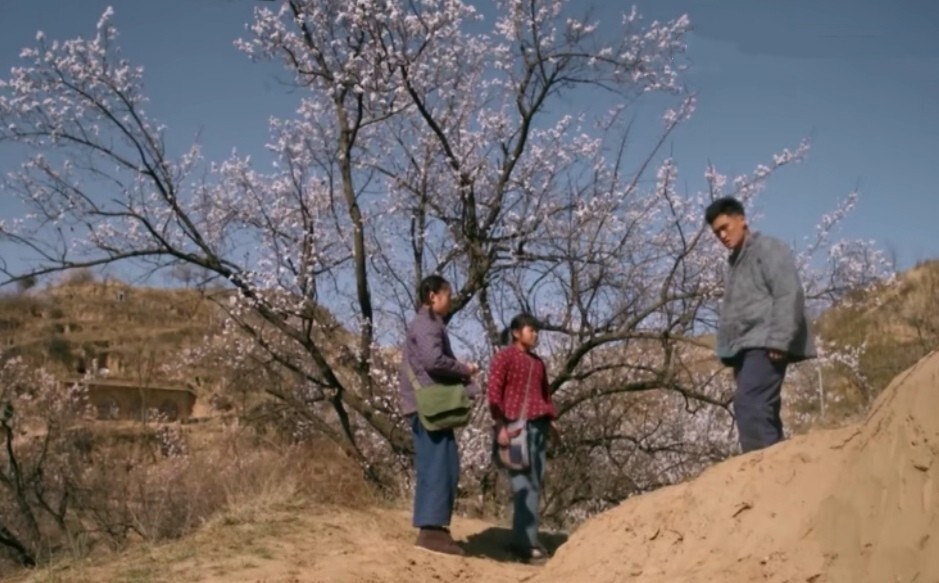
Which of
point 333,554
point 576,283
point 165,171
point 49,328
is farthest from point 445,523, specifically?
point 49,328

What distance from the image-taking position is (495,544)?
24.6 ft

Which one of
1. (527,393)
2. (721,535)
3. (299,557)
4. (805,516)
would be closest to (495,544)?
(527,393)

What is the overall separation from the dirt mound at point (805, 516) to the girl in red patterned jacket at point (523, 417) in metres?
1.04

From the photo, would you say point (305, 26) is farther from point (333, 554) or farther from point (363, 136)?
point (333, 554)

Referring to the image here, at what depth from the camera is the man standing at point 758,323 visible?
559 cm

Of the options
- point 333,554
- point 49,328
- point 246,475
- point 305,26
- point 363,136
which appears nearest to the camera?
point 333,554

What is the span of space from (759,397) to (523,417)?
6.00 ft

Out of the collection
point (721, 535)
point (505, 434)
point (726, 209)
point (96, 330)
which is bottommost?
point (721, 535)

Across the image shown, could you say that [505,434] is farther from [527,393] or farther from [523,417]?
[527,393]

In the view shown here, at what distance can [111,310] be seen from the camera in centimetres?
4200

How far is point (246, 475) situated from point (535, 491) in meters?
3.39

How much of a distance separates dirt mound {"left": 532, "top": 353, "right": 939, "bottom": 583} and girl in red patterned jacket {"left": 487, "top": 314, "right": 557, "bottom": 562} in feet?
3.42

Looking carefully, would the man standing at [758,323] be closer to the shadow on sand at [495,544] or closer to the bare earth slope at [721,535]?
the bare earth slope at [721,535]

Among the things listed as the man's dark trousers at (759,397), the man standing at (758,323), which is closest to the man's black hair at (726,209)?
the man standing at (758,323)
